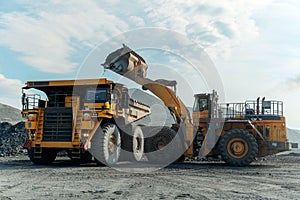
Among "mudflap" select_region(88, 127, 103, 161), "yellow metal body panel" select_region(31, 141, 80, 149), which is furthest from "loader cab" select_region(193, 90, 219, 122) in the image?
"yellow metal body panel" select_region(31, 141, 80, 149)

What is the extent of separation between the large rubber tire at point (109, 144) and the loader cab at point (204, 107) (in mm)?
3404

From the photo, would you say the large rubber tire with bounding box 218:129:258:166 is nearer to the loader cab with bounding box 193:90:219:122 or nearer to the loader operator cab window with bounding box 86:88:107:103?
the loader cab with bounding box 193:90:219:122

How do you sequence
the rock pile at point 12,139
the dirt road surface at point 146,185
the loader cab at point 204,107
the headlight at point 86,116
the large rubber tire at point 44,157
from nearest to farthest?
the dirt road surface at point 146,185 → the headlight at point 86,116 → the large rubber tire at point 44,157 → the loader cab at point 204,107 → the rock pile at point 12,139

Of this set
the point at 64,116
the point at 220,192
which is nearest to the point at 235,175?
the point at 220,192

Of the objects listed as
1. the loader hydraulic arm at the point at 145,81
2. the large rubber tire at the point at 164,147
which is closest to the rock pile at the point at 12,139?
the large rubber tire at the point at 164,147

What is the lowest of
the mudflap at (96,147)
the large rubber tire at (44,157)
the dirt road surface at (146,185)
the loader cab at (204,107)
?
the dirt road surface at (146,185)

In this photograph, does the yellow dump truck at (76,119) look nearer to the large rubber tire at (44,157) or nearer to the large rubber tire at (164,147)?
the large rubber tire at (44,157)

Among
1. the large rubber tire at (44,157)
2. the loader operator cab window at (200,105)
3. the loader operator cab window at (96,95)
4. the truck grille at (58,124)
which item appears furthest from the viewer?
the loader operator cab window at (200,105)

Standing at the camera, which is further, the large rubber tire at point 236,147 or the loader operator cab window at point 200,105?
the loader operator cab window at point 200,105

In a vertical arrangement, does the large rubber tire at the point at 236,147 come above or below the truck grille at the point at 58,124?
below

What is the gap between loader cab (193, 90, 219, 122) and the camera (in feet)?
48.5

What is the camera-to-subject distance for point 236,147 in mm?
13477

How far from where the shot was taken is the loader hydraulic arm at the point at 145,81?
45.2 feet

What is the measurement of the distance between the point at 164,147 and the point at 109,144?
103 inches
